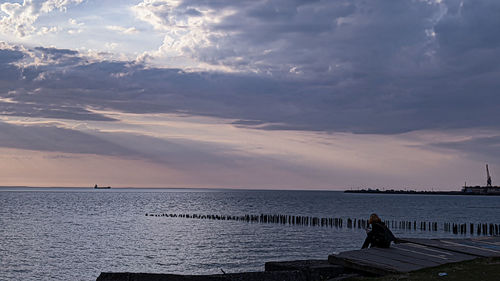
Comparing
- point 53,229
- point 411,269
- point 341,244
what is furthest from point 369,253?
point 53,229

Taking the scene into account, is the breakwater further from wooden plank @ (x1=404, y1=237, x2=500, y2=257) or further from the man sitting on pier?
the man sitting on pier

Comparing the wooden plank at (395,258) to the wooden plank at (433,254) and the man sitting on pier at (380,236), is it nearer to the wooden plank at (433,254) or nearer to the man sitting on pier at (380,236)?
the wooden plank at (433,254)

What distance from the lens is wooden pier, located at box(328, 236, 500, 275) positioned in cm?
1304

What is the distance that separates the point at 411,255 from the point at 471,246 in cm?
382

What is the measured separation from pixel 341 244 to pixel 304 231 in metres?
13.5

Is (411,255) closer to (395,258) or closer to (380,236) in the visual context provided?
(395,258)

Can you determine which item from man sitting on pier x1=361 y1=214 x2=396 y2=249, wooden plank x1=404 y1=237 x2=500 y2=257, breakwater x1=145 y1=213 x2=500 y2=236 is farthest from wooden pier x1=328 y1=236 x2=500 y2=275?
breakwater x1=145 y1=213 x2=500 y2=236

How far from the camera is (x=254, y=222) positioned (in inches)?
2810

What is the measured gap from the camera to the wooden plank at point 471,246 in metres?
15.5

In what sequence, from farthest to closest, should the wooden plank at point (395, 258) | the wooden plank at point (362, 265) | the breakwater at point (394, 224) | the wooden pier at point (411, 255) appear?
the breakwater at point (394, 224) → the wooden pier at point (411, 255) → the wooden plank at point (395, 258) → the wooden plank at point (362, 265)

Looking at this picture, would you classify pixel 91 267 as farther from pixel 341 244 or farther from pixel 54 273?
pixel 341 244

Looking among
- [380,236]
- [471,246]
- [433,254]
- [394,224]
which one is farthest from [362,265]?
[394,224]

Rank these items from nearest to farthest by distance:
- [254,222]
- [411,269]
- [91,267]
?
1. [411,269]
2. [91,267]
3. [254,222]

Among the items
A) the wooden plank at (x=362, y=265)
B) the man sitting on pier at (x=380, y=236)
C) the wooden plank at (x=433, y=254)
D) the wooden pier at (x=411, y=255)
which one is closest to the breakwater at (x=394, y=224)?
the wooden pier at (x=411, y=255)
